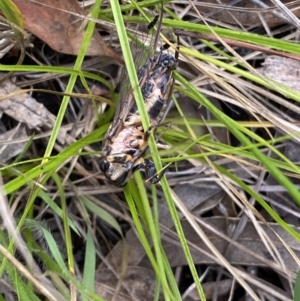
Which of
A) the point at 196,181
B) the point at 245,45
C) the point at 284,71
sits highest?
the point at 245,45

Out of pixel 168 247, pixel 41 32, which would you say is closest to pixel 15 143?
pixel 41 32

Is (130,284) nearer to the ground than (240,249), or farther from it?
nearer to the ground

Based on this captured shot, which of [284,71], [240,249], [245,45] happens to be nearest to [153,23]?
[245,45]

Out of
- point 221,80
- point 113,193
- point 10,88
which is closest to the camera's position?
point 221,80

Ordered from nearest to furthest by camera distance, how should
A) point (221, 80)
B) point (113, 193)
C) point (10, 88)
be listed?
point (221, 80) < point (10, 88) < point (113, 193)

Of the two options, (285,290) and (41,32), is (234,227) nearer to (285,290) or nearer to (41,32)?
(285,290)

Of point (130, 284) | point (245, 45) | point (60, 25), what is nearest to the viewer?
point (245, 45)

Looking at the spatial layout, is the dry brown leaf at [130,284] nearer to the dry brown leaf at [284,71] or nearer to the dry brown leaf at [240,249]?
the dry brown leaf at [240,249]

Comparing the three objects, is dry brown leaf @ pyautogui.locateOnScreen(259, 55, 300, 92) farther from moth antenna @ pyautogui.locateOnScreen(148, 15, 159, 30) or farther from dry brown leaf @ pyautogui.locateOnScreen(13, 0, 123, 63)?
dry brown leaf @ pyautogui.locateOnScreen(13, 0, 123, 63)

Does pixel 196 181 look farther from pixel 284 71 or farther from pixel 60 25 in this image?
pixel 60 25
